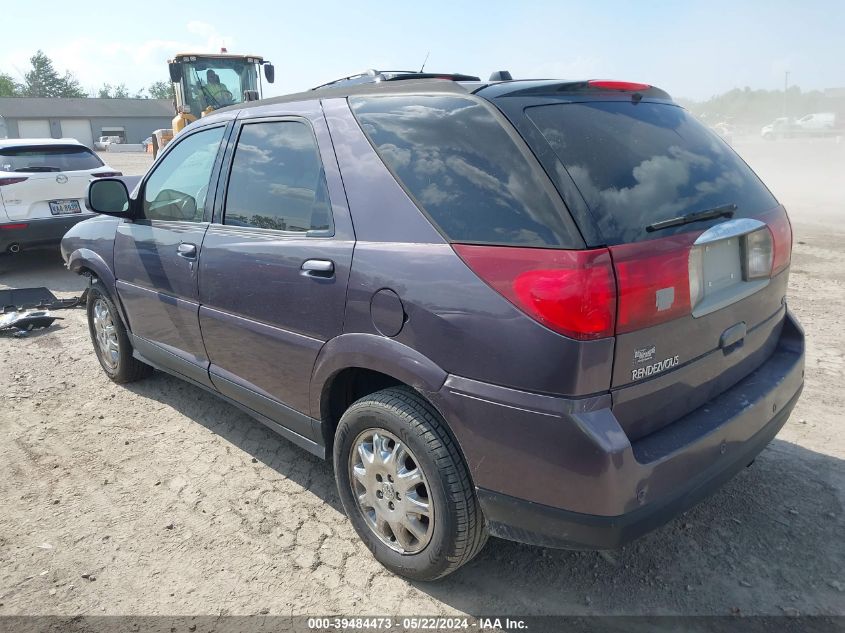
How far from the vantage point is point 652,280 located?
211 cm

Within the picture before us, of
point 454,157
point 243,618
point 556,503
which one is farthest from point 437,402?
point 243,618

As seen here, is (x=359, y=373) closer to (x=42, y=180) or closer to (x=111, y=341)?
(x=111, y=341)

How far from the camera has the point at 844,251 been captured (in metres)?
8.96

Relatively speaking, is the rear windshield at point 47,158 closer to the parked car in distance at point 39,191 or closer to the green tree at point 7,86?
the parked car in distance at point 39,191

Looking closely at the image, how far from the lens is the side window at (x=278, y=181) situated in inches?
115

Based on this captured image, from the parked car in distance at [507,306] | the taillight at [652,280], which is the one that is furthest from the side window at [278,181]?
the taillight at [652,280]

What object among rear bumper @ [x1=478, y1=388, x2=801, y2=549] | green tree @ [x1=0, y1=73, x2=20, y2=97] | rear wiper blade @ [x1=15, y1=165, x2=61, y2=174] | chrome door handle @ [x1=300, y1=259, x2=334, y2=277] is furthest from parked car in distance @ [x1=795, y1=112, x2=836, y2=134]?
green tree @ [x1=0, y1=73, x2=20, y2=97]

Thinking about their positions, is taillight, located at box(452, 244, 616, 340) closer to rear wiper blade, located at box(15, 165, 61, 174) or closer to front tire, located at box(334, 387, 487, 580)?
front tire, located at box(334, 387, 487, 580)

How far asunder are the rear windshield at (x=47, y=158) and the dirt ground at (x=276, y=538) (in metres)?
5.18

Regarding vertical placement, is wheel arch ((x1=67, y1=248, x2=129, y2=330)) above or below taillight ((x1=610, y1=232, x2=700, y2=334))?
below

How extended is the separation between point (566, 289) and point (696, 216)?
2.33 ft

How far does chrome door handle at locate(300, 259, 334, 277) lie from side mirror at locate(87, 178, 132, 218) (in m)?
2.00

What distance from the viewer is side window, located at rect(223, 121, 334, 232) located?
115 inches

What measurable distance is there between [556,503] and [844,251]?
28.9ft
